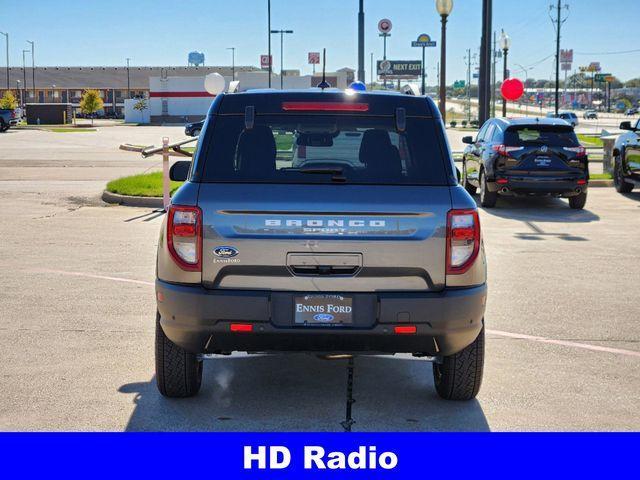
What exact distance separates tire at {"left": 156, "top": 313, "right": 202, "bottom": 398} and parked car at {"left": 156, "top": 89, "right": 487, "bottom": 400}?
32 centimetres

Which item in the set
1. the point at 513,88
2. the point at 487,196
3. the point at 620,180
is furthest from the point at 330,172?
the point at 513,88

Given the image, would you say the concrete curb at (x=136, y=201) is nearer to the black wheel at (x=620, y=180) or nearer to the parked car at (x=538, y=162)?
the parked car at (x=538, y=162)

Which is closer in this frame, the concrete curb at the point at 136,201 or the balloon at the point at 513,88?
the concrete curb at the point at 136,201

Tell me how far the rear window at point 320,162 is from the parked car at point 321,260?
0.01m

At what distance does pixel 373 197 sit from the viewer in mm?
5727

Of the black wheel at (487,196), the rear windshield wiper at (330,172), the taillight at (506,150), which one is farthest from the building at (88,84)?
the rear windshield wiper at (330,172)

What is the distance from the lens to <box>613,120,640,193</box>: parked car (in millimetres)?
20766

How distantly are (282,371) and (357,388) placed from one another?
65cm

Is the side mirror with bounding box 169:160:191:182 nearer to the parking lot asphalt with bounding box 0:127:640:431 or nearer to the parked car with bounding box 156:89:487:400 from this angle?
the parking lot asphalt with bounding box 0:127:640:431

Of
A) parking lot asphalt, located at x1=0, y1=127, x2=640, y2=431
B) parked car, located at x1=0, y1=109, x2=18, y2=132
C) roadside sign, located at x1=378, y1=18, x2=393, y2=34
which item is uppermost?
roadside sign, located at x1=378, y1=18, x2=393, y2=34

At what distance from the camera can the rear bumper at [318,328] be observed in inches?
225
